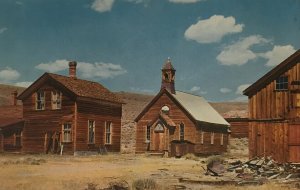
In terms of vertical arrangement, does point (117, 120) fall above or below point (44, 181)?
above

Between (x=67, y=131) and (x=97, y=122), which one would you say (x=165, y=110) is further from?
(x=67, y=131)

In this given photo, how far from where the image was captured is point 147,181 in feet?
56.0

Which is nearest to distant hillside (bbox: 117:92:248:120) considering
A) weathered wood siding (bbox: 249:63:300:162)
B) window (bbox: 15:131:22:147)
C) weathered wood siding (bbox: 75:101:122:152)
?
weathered wood siding (bbox: 75:101:122:152)

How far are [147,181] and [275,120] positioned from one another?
16281mm

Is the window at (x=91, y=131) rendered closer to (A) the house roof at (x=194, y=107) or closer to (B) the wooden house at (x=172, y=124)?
(B) the wooden house at (x=172, y=124)

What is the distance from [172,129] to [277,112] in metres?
19.9

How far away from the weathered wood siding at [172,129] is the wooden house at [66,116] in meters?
5.34

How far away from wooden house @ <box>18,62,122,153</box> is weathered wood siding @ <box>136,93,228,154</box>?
17.5ft

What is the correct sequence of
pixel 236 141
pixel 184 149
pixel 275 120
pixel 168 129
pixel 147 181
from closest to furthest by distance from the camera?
pixel 147 181 → pixel 275 120 → pixel 184 149 → pixel 168 129 → pixel 236 141

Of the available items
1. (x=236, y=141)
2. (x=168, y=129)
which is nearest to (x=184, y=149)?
(x=168, y=129)

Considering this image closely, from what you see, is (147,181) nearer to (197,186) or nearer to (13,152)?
(197,186)

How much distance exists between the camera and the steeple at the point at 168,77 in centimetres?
5238

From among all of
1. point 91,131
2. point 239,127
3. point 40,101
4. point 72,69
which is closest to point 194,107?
point 239,127

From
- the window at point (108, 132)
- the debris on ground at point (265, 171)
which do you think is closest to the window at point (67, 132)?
the window at point (108, 132)
